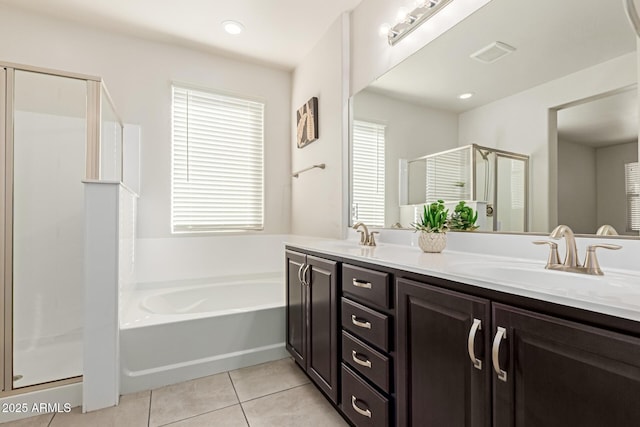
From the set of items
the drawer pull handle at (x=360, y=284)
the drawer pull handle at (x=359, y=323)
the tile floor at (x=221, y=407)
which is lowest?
the tile floor at (x=221, y=407)

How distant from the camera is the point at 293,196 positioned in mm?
3270

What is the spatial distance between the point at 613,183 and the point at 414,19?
4.17 feet

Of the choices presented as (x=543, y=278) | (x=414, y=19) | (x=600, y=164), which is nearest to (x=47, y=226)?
(x=414, y=19)

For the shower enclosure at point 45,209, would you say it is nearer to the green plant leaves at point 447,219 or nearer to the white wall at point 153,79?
the white wall at point 153,79

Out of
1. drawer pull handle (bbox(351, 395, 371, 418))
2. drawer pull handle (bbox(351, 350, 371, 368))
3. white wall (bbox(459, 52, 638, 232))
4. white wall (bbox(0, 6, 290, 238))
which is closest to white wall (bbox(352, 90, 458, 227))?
white wall (bbox(459, 52, 638, 232))

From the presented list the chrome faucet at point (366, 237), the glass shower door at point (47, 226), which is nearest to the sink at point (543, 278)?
the chrome faucet at point (366, 237)

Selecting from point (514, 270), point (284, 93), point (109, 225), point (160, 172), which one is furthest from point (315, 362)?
point (284, 93)

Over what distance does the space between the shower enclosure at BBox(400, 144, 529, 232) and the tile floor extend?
1.25 metres

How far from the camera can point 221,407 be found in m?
1.64

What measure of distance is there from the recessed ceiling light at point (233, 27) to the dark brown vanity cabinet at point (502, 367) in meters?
2.44

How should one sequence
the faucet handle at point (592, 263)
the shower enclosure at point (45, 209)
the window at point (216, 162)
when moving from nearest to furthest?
the faucet handle at point (592, 263) → the shower enclosure at point (45, 209) → the window at point (216, 162)

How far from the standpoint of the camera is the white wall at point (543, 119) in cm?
101

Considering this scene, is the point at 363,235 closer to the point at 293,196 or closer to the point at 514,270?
the point at 514,270

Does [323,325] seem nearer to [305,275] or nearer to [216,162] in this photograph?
[305,275]
